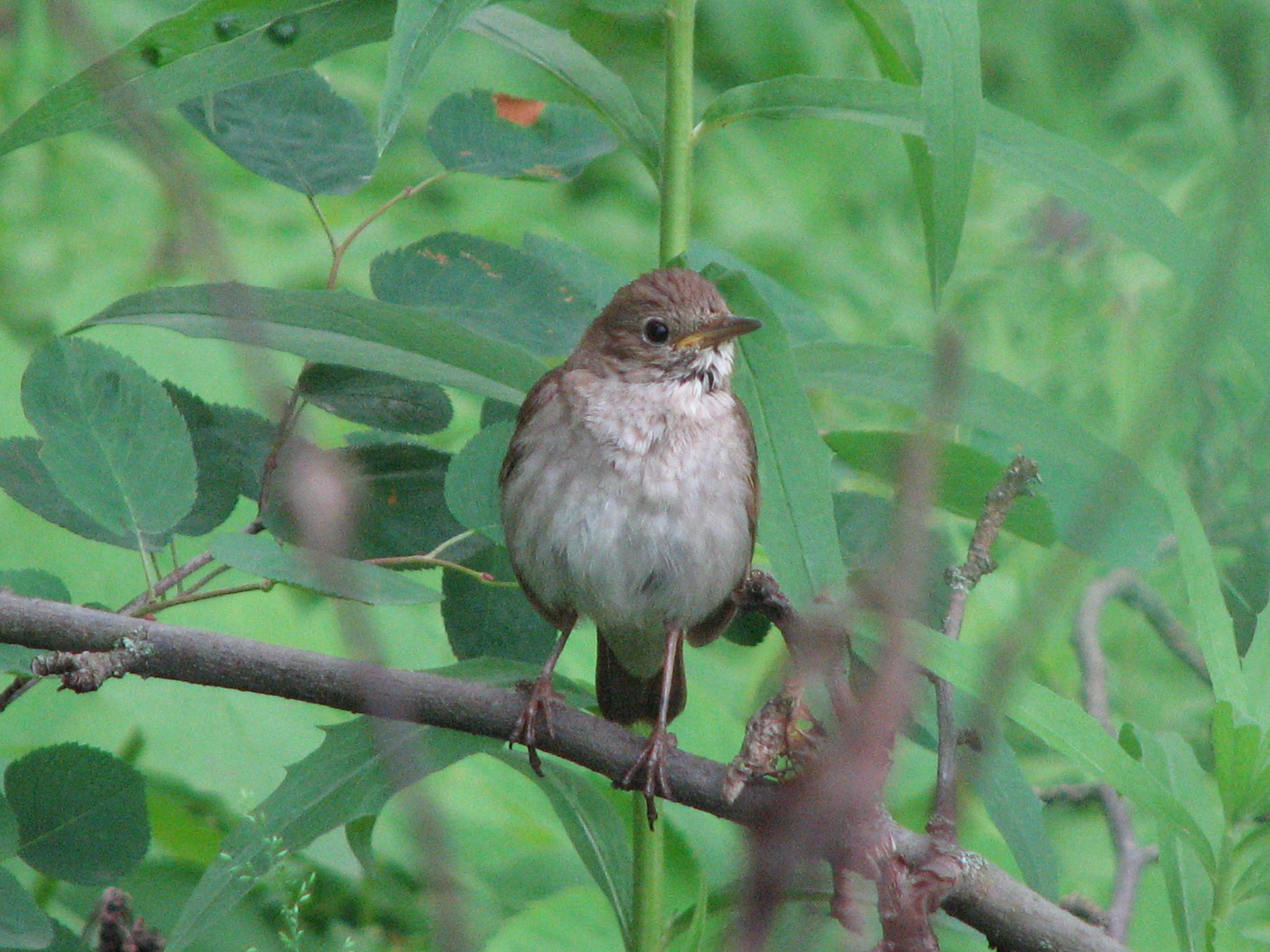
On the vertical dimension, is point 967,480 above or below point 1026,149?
below

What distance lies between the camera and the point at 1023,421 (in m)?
1.89

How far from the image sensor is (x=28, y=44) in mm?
4453

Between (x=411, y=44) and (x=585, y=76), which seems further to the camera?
(x=585, y=76)

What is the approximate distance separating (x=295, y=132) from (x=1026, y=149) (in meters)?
1.01

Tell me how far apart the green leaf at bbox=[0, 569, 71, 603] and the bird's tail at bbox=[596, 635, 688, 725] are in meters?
0.91

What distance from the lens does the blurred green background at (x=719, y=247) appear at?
1.78 m

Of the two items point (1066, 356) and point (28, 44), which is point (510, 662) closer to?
point (1066, 356)

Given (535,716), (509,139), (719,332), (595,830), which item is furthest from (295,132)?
(595,830)

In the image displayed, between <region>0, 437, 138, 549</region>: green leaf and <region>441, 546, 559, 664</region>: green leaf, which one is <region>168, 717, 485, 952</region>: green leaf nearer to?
<region>441, 546, 559, 664</region>: green leaf

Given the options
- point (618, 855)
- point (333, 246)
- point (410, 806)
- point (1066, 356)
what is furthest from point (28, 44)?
point (410, 806)

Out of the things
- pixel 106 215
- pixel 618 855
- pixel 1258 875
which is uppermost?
pixel 1258 875

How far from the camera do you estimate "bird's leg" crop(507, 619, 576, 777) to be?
1505 mm

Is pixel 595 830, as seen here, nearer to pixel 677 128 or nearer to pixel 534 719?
pixel 534 719

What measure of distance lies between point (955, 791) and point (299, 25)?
131cm
